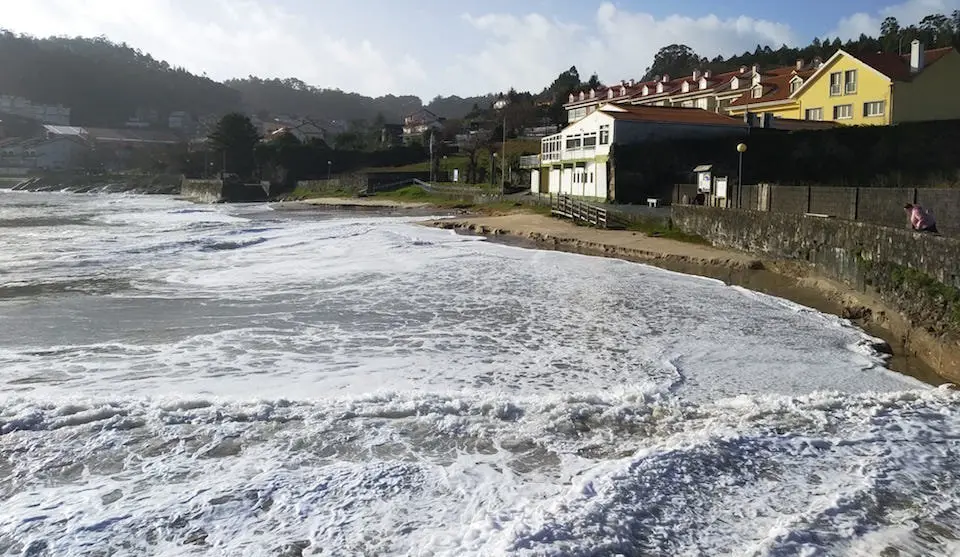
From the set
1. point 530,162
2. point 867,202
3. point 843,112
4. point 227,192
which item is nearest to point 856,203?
point 867,202

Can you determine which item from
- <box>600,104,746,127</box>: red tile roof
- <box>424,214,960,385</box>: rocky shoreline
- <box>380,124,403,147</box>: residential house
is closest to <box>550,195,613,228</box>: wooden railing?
<box>424,214,960,385</box>: rocky shoreline

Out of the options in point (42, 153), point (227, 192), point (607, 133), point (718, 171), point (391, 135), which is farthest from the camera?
point (42, 153)

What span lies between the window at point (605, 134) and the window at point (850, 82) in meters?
16.8

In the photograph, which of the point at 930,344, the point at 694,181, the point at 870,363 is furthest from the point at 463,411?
the point at 694,181

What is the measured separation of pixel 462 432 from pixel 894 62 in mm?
41713

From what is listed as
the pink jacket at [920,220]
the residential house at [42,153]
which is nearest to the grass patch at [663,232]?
the pink jacket at [920,220]

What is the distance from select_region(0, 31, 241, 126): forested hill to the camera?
164 meters

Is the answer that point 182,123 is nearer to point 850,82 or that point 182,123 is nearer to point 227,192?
point 227,192

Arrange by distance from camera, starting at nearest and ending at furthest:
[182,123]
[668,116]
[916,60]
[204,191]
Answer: [668,116], [916,60], [204,191], [182,123]

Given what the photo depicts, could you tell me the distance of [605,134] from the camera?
33125mm

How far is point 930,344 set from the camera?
361 inches

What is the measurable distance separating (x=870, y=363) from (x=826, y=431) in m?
3.02

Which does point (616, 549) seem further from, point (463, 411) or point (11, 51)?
point (11, 51)

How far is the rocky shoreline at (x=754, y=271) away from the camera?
358 inches
